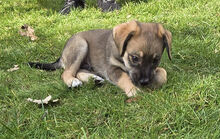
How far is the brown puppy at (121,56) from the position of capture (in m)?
3.09

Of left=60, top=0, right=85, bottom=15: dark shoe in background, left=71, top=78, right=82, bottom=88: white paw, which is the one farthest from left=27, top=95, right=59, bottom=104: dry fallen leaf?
left=60, top=0, right=85, bottom=15: dark shoe in background

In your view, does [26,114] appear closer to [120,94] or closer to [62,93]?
[62,93]

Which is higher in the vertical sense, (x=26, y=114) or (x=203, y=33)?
(x=26, y=114)

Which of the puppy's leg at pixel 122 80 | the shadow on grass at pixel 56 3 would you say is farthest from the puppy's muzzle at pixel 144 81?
the shadow on grass at pixel 56 3

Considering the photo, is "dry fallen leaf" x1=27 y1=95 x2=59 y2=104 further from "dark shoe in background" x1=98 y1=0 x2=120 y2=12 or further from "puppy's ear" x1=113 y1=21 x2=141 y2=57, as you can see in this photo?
"dark shoe in background" x1=98 y1=0 x2=120 y2=12

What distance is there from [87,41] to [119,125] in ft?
6.85

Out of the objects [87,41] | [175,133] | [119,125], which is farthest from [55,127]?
[87,41]

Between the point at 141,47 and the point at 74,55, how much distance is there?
1.40 metres

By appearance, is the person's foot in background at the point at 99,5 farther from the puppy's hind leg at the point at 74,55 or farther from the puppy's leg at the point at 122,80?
the puppy's leg at the point at 122,80

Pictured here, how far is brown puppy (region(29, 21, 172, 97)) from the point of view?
3.09 metres

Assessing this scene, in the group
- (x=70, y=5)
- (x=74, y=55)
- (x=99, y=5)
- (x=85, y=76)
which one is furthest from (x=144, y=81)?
(x=70, y=5)

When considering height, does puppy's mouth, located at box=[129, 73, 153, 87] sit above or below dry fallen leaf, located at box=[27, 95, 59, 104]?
above

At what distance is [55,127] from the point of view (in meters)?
2.52

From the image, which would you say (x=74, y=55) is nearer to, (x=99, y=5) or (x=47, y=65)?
(x=47, y=65)
